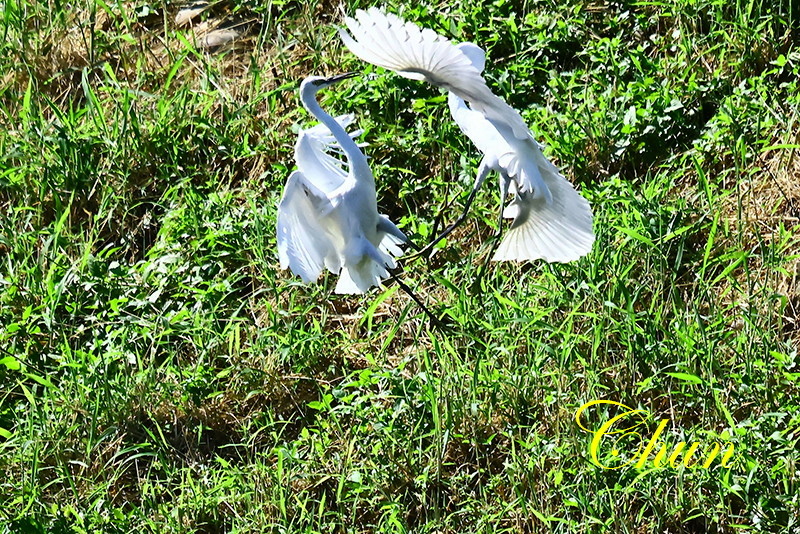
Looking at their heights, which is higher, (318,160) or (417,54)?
(417,54)

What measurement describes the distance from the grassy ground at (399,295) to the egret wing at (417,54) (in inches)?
51.8

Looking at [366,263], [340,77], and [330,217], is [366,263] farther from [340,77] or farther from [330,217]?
[340,77]

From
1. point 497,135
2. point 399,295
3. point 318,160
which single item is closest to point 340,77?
point 318,160

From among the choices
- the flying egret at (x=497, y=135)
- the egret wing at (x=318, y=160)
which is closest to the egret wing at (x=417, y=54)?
the flying egret at (x=497, y=135)

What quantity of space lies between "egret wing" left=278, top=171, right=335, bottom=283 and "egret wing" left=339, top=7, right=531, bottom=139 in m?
0.44

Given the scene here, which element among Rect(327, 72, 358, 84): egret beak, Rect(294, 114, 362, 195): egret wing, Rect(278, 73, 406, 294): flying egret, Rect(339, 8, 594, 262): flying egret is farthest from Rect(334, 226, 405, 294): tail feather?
Rect(327, 72, 358, 84): egret beak

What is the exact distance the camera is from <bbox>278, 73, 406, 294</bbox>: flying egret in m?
3.78

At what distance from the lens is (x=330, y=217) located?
3.86m

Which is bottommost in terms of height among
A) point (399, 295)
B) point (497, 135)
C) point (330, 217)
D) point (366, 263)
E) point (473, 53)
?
point (399, 295)

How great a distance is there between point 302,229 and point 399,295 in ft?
4.47

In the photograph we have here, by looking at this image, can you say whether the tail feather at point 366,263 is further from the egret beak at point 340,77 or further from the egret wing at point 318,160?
the egret beak at point 340,77

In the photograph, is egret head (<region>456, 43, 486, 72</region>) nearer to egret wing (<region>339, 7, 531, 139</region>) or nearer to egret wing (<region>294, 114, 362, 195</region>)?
egret wing (<region>339, 7, 531, 139</region>)

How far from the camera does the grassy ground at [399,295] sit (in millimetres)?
4414

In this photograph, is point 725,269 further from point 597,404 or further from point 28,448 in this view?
point 28,448
